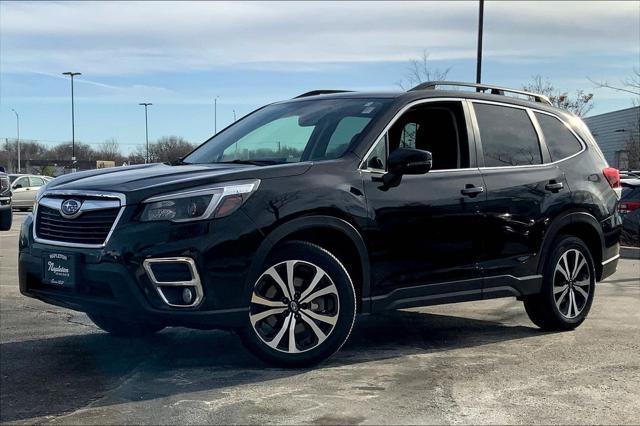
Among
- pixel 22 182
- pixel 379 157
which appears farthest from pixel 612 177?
pixel 22 182

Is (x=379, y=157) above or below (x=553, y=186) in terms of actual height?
above

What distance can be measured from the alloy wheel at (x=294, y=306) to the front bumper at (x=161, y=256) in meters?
0.19

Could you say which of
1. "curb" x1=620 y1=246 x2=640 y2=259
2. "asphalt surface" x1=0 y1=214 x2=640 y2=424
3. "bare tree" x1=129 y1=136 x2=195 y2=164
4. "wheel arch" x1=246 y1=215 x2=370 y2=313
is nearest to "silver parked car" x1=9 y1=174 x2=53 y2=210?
"bare tree" x1=129 y1=136 x2=195 y2=164

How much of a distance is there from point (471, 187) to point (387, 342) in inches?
Answer: 53.4

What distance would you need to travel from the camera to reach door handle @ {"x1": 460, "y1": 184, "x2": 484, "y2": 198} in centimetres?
580

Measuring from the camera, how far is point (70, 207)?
4.81 metres

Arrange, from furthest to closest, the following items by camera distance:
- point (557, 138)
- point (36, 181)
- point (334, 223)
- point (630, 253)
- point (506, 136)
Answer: point (36, 181) → point (630, 253) → point (557, 138) → point (506, 136) → point (334, 223)

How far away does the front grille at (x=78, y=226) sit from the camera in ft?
15.2

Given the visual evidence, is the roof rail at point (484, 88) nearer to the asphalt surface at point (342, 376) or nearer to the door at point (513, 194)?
the door at point (513, 194)

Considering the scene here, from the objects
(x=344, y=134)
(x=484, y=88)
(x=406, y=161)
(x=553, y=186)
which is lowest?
(x=553, y=186)

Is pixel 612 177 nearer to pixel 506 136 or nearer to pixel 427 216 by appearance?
pixel 506 136

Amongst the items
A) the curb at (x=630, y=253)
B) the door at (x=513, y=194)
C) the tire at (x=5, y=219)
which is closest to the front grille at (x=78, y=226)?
the door at (x=513, y=194)

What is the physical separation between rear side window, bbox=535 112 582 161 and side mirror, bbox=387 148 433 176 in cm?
183

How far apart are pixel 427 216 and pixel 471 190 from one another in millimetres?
514
